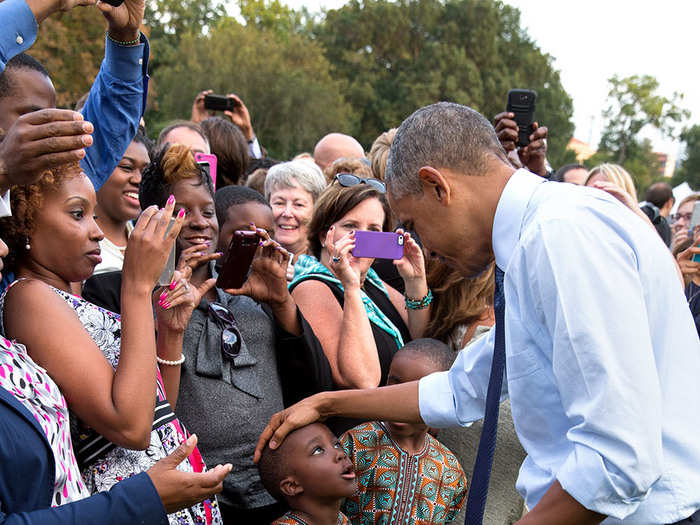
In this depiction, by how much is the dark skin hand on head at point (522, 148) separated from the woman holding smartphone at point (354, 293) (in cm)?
83

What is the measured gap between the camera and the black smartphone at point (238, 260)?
2.69 m

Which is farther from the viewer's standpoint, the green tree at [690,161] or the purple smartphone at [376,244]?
the green tree at [690,161]

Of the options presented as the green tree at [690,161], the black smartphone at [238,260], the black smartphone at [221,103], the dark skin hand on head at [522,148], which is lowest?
the green tree at [690,161]

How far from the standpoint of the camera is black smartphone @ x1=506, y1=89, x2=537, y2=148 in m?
4.15

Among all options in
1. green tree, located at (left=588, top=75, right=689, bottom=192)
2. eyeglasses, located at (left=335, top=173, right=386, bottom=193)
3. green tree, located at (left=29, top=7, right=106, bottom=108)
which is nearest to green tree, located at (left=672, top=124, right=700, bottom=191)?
green tree, located at (left=588, top=75, right=689, bottom=192)

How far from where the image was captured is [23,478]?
153cm

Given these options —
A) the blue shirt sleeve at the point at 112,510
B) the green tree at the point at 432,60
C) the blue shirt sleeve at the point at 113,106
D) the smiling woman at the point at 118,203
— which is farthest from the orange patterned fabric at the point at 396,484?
the green tree at the point at 432,60

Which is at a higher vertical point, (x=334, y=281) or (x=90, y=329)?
(x=90, y=329)

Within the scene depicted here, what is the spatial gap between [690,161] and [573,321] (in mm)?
49669

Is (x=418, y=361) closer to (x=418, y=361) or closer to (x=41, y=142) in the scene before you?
(x=418, y=361)

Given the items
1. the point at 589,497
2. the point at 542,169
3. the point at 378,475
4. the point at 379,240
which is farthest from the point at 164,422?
the point at 542,169

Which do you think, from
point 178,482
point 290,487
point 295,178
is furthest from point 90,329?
point 295,178

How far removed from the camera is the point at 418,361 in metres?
3.12

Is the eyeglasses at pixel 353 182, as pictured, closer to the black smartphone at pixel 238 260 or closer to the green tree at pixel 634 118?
the black smartphone at pixel 238 260
